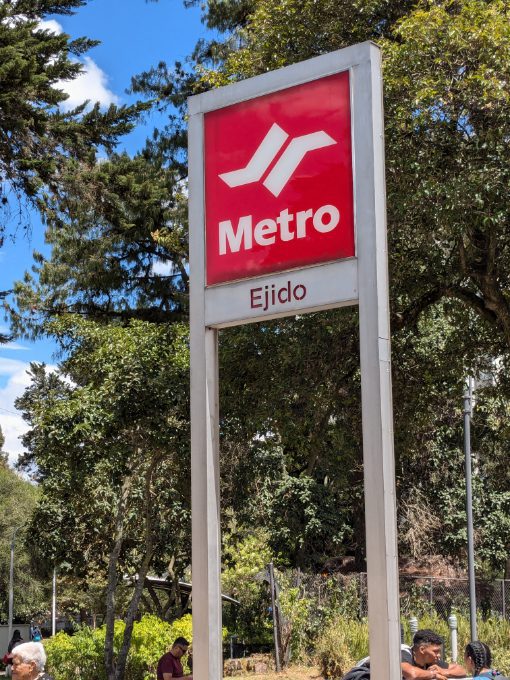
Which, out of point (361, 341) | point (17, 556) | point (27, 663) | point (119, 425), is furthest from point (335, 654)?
point (17, 556)

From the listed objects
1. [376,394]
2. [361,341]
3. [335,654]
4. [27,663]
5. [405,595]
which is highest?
[361,341]

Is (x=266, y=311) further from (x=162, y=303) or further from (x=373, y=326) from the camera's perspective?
(x=162, y=303)

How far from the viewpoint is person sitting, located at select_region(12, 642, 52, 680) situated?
5.66 m

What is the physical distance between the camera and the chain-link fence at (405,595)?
76.8 feet

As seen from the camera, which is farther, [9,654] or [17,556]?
[17,556]

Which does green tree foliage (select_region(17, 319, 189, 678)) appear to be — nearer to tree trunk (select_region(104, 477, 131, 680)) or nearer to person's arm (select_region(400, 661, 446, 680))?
tree trunk (select_region(104, 477, 131, 680))

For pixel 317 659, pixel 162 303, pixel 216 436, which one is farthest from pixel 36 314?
pixel 216 436

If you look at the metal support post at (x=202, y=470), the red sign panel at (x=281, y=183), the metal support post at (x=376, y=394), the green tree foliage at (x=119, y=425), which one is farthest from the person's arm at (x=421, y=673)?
the green tree foliage at (x=119, y=425)

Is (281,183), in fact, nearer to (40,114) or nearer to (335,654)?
(40,114)

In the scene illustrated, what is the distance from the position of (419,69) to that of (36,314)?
1504cm

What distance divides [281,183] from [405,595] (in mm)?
20701

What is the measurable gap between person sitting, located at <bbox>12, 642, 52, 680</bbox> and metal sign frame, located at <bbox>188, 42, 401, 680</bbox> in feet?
4.84

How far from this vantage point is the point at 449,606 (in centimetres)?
2569

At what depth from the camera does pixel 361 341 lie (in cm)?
655
